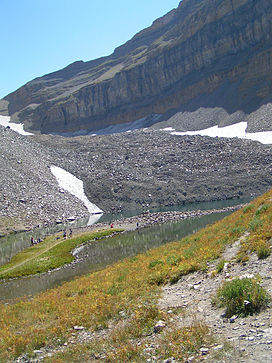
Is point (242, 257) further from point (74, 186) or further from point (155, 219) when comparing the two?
point (74, 186)

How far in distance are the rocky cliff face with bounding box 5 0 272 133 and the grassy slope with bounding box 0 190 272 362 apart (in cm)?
7939

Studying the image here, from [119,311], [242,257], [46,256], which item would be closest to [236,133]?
[46,256]

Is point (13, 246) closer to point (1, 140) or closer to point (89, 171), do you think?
point (89, 171)

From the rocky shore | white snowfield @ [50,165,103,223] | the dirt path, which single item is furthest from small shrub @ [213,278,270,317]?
white snowfield @ [50,165,103,223]

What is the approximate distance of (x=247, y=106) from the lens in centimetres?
10044

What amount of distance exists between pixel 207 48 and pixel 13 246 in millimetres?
116477

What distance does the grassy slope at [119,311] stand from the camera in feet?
27.3

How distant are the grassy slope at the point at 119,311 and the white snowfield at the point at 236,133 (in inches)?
2777

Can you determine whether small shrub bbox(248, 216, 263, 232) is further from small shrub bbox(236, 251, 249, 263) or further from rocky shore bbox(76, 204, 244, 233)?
rocky shore bbox(76, 204, 244, 233)

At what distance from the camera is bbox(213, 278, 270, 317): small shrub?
28.1 ft

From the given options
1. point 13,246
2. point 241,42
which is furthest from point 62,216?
point 241,42

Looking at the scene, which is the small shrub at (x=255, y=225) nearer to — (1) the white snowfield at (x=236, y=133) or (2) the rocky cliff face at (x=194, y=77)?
(1) the white snowfield at (x=236, y=133)

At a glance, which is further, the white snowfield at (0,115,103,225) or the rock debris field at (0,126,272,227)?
the white snowfield at (0,115,103,225)

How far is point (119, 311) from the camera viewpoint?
11.9 m
